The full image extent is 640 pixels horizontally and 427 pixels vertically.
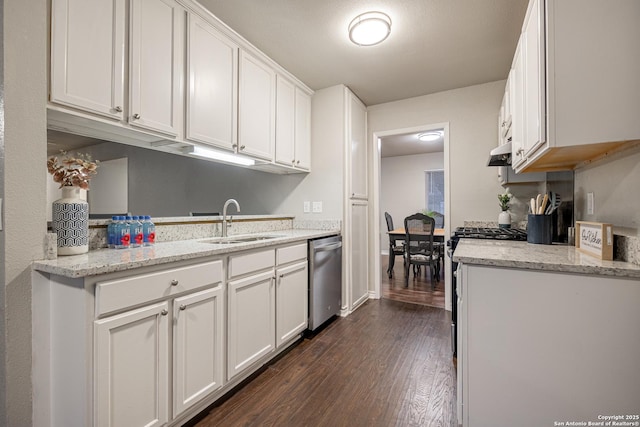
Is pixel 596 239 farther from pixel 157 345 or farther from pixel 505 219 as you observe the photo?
pixel 157 345

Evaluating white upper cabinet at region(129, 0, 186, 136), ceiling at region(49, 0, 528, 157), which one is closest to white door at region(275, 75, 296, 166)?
ceiling at region(49, 0, 528, 157)

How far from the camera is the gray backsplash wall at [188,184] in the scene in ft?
7.03

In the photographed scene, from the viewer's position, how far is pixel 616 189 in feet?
4.20

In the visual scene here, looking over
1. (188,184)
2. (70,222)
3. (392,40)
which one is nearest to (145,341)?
(70,222)

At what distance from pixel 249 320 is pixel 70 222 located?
1.08m

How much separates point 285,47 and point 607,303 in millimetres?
2571

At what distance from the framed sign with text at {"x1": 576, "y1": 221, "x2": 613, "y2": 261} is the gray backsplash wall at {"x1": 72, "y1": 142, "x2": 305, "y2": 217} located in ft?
8.07

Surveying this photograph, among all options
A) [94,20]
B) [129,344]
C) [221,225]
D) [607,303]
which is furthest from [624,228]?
[94,20]

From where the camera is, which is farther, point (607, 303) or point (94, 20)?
point (94, 20)

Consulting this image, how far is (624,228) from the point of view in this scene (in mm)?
1191

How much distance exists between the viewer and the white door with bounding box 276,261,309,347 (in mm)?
2107

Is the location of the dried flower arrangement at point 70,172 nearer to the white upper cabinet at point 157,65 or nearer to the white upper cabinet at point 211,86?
the white upper cabinet at point 157,65

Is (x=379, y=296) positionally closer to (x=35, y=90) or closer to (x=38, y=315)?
(x=38, y=315)

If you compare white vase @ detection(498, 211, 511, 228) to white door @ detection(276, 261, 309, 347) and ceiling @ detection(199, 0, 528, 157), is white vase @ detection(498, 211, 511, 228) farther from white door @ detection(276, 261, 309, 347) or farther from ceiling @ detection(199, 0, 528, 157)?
white door @ detection(276, 261, 309, 347)
